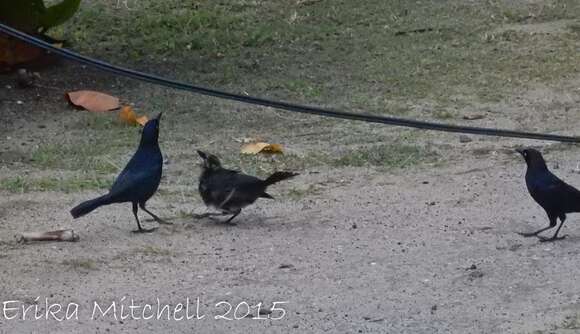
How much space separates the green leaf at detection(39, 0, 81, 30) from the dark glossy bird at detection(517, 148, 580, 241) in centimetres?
488

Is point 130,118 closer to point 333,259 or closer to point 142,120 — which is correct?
point 142,120

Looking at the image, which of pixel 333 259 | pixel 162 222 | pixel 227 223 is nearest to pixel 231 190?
pixel 227 223

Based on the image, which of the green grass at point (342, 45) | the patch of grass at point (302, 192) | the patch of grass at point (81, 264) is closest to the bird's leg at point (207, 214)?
the patch of grass at point (302, 192)

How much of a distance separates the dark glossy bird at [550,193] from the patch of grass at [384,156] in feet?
5.18

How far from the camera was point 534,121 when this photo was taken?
946 centimetres

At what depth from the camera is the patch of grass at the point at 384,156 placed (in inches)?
331

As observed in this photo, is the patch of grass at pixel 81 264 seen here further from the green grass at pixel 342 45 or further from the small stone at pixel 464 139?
the green grass at pixel 342 45

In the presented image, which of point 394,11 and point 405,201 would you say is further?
point 394,11

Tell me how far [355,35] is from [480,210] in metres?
4.62

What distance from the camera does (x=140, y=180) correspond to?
6789 mm

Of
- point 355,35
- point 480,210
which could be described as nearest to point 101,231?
point 480,210

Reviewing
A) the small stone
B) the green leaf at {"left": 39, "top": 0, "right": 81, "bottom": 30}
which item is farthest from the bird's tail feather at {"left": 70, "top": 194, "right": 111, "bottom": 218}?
the green leaf at {"left": 39, "top": 0, "right": 81, "bottom": 30}

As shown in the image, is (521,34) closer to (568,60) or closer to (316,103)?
(568,60)

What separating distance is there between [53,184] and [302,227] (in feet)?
5.61
